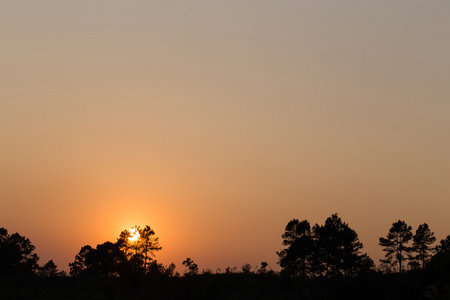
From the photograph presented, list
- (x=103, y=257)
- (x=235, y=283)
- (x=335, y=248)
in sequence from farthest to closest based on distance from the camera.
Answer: (x=103, y=257) < (x=335, y=248) < (x=235, y=283)

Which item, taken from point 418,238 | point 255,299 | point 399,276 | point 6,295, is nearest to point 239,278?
point 255,299

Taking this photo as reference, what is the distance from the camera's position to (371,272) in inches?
1447

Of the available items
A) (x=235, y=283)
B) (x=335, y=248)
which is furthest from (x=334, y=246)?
(x=235, y=283)

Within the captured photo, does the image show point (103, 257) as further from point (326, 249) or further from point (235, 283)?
point (235, 283)

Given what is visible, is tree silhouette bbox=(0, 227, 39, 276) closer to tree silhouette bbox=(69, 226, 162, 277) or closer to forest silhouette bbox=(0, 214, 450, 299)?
tree silhouette bbox=(69, 226, 162, 277)

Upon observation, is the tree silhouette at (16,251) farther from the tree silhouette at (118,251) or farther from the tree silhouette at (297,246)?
the tree silhouette at (297,246)

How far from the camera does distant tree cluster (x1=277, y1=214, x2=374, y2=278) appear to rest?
81.6 metres

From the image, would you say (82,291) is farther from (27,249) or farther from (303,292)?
(27,249)

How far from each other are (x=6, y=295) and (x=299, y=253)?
2117 inches

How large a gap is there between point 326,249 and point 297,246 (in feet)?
19.3

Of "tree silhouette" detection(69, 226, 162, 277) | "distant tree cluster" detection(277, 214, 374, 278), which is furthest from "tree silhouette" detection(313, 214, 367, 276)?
"tree silhouette" detection(69, 226, 162, 277)

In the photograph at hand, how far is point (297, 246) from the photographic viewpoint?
87750mm

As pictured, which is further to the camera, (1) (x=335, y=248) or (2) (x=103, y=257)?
(2) (x=103, y=257)

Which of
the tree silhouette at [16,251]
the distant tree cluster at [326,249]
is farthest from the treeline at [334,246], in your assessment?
the tree silhouette at [16,251]
